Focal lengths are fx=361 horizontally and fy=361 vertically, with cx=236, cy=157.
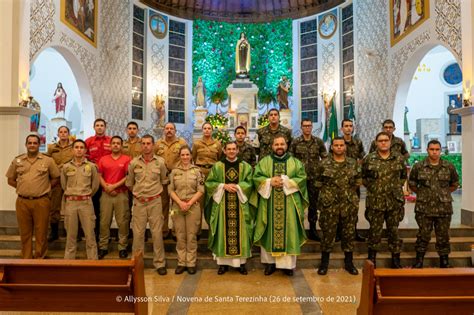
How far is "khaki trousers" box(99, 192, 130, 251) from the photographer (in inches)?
191

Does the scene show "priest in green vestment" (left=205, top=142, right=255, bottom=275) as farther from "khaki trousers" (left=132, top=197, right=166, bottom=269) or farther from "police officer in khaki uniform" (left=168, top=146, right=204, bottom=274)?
"khaki trousers" (left=132, top=197, right=166, bottom=269)

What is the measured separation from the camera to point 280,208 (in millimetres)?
4605

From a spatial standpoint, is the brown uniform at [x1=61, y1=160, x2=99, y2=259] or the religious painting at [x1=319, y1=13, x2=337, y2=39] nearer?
the brown uniform at [x1=61, y1=160, x2=99, y2=259]

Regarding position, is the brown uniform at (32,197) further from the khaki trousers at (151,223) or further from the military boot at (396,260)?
the military boot at (396,260)

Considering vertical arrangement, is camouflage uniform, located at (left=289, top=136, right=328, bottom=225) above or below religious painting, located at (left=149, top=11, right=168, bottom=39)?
below

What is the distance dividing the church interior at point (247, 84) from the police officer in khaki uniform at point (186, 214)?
0.22 metres

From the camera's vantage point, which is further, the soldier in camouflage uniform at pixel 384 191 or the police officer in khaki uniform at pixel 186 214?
the police officer in khaki uniform at pixel 186 214

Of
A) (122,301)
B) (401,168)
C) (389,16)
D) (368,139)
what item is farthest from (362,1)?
(122,301)

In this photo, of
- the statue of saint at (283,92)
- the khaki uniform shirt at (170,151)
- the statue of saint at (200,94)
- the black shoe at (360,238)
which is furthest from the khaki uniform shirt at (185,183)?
the statue of saint at (283,92)

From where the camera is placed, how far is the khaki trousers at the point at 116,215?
4855 mm

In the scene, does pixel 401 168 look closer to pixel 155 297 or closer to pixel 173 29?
pixel 155 297

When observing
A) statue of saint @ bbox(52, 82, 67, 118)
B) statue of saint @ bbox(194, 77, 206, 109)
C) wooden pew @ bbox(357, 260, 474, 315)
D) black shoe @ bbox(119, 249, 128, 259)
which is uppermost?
statue of saint @ bbox(194, 77, 206, 109)

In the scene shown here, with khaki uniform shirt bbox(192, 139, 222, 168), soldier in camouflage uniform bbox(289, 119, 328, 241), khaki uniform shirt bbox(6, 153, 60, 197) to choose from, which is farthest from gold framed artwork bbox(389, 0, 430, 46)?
khaki uniform shirt bbox(6, 153, 60, 197)

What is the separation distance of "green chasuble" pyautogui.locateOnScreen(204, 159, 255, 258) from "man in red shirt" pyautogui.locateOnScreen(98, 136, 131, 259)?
117 centimetres
